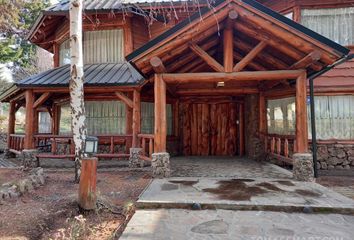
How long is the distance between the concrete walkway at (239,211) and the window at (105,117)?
4333mm

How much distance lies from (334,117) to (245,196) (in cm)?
544

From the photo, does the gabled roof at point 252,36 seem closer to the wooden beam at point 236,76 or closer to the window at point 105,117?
the wooden beam at point 236,76

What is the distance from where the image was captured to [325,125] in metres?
8.29

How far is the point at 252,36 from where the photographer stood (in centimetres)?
632

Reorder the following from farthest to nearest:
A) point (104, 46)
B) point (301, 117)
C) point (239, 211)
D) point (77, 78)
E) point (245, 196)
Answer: point (104, 46), point (301, 117), point (77, 78), point (245, 196), point (239, 211)

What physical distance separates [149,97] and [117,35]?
3061 mm

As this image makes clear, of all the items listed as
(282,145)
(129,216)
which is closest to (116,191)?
(129,216)

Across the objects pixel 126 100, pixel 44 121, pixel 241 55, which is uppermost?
pixel 241 55

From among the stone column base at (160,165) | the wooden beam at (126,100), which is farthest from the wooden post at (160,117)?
the wooden beam at (126,100)

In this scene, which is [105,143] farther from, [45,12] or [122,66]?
[45,12]

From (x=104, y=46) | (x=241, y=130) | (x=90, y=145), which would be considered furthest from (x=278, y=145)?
(x=104, y=46)

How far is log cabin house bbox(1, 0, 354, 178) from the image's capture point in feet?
19.6

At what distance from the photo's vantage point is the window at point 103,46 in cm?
1057

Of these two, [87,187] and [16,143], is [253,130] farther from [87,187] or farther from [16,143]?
[16,143]
